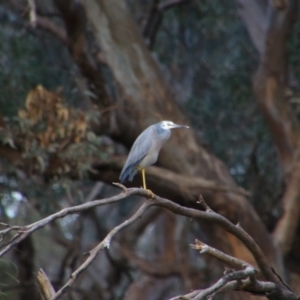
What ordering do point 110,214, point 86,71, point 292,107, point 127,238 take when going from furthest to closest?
point 110,214, point 127,238, point 292,107, point 86,71

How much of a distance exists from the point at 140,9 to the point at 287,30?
2984 millimetres

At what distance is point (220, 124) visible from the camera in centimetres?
1174

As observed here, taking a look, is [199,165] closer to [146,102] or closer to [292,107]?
[146,102]

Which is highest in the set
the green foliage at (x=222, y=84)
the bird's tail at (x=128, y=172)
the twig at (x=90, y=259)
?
the twig at (x=90, y=259)

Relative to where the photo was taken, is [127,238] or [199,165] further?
[127,238]

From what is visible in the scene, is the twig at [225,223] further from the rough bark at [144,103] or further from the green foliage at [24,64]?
the green foliage at [24,64]

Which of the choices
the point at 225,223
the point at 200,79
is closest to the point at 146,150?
the point at 225,223

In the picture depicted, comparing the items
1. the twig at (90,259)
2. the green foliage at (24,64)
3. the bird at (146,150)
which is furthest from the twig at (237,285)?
the green foliage at (24,64)

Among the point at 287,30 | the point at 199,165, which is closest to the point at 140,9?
the point at 287,30

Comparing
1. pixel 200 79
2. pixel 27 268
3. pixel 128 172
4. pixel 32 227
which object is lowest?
pixel 27 268

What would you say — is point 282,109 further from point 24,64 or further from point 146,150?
point 146,150

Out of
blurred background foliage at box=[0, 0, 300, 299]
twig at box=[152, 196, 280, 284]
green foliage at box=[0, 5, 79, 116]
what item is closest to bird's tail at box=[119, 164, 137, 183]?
twig at box=[152, 196, 280, 284]

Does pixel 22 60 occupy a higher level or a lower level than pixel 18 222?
higher

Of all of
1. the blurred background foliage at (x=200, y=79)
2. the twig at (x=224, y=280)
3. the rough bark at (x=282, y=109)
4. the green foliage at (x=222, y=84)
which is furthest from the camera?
the green foliage at (x=222, y=84)
